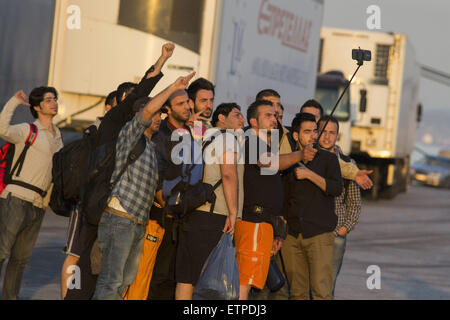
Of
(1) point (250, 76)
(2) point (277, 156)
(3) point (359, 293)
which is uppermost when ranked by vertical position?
(1) point (250, 76)

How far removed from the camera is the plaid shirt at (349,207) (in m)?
7.62

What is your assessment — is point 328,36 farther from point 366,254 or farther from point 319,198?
point 319,198

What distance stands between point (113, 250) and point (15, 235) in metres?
1.35

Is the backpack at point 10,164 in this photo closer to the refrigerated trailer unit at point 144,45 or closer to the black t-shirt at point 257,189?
the black t-shirt at point 257,189

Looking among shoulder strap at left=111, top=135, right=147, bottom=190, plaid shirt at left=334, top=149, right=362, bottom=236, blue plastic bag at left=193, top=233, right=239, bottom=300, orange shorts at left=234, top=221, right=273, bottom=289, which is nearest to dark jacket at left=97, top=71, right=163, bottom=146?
shoulder strap at left=111, top=135, right=147, bottom=190

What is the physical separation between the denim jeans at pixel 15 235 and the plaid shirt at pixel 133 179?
1.28 metres

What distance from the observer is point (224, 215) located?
254 inches

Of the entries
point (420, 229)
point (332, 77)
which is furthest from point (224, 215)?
point (332, 77)

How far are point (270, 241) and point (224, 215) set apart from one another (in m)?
0.57

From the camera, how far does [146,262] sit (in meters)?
6.64

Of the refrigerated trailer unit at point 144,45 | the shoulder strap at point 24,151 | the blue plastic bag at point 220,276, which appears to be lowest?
the blue plastic bag at point 220,276

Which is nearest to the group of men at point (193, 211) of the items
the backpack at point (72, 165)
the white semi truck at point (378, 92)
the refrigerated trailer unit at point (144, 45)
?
the backpack at point (72, 165)

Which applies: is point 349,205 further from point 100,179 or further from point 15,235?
point 15,235

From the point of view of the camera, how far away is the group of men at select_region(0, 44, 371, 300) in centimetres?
618
